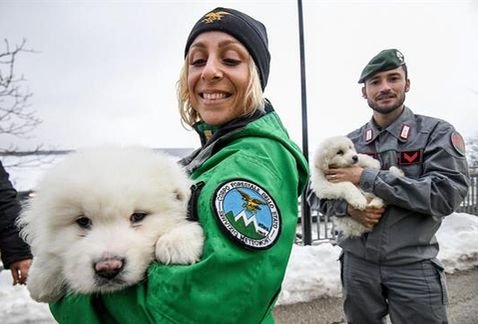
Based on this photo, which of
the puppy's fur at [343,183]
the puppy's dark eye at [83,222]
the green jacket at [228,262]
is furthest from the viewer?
the puppy's fur at [343,183]

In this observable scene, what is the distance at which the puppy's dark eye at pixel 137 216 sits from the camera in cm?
132

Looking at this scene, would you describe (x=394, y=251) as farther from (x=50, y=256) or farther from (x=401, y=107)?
(x=50, y=256)

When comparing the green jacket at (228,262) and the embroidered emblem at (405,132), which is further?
the embroidered emblem at (405,132)

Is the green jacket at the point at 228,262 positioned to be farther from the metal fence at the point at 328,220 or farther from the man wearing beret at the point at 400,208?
the metal fence at the point at 328,220

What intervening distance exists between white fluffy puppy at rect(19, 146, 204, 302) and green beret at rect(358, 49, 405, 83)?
2.39 metres

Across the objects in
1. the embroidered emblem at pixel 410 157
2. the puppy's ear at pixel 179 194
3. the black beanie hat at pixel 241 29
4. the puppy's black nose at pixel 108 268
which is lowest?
the embroidered emblem at pixel 410 157

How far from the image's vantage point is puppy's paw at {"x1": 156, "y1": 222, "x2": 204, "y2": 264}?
113 cm

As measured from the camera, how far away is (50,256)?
1.34 meters

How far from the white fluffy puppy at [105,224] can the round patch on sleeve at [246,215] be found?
0.48 ft

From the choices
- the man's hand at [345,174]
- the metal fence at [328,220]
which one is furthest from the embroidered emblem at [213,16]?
the metal fence at [328,220]

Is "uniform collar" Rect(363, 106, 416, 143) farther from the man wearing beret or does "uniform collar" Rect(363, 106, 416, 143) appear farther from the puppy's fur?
the puppy's fur

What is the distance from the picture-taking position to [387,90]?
9.99ft

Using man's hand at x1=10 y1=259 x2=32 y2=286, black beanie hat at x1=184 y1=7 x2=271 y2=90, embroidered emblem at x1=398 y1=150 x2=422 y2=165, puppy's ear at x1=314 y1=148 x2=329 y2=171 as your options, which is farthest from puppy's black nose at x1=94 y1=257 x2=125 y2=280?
puppy's ear at x1=314 y1=148 x2=329 y2=171

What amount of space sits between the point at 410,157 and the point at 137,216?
2.43 metres
